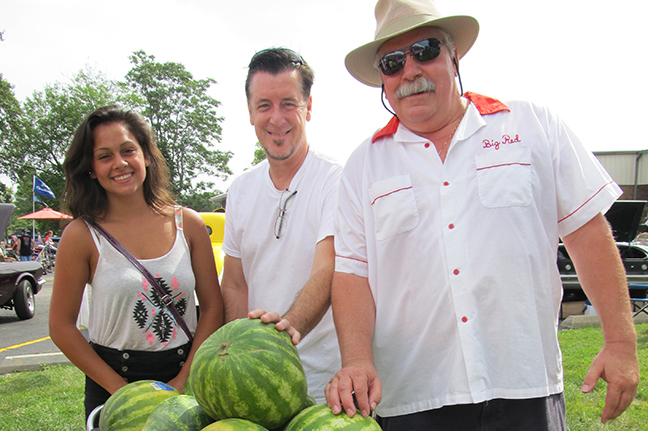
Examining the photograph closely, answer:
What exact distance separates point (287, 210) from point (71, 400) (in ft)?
15.2

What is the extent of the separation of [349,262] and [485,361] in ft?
2.32

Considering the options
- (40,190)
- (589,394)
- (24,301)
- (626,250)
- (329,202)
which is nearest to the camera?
(329,202)

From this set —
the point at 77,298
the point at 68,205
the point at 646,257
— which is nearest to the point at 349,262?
the point at 77,298

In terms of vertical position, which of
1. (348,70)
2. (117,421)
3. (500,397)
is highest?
(348,70)

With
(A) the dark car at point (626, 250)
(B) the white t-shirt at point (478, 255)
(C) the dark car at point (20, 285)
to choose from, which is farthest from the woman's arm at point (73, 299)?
(A) the dark car at point (626, 250)

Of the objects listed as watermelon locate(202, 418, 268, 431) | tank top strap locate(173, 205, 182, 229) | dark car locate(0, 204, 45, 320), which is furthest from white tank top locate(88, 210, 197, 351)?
dark car locate(0, 204, 45, 320)

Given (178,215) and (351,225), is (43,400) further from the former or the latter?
(351,225)

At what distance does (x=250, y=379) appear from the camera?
1276mm

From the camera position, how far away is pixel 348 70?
2.49 meters

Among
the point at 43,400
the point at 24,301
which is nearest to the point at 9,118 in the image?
the point at 24,301

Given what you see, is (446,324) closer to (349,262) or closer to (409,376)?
(409,376)

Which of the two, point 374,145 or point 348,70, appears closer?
point 374,145

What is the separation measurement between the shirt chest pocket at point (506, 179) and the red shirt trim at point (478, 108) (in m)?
0.22

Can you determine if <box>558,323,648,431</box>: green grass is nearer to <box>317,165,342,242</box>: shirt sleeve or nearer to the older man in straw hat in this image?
the older man in straw hat
